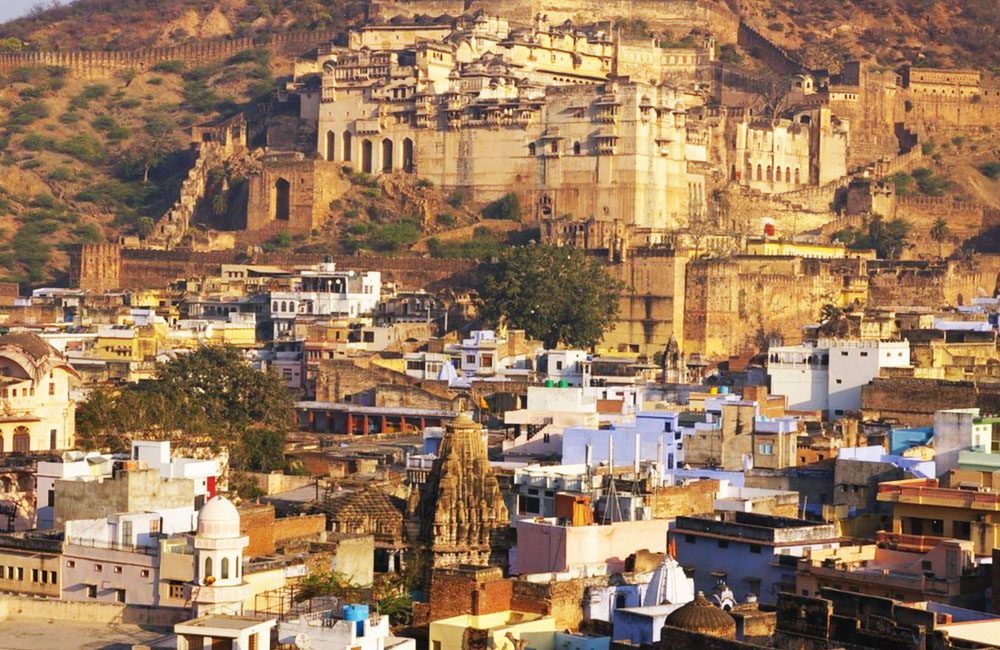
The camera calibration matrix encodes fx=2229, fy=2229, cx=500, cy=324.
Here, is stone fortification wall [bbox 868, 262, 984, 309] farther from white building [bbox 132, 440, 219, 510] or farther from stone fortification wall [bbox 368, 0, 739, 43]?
white building [bbox 132, 440, 219, 510]

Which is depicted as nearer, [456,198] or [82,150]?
[456,198]

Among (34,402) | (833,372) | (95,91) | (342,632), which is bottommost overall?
(342,632)

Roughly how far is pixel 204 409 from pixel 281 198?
111ft

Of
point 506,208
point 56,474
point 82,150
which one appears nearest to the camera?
point 56,474

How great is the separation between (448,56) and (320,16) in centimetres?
2698

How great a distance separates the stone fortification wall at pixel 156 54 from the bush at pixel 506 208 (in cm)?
Result: 2597

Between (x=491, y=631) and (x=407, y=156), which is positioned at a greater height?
(x=407, y=156)

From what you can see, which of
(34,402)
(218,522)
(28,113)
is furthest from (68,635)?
(28,113)

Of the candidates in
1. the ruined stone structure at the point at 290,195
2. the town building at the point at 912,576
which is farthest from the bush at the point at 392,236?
the town building at the point at 912,576

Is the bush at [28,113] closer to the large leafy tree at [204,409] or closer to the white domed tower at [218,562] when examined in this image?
the large leafy tree at [204,409]

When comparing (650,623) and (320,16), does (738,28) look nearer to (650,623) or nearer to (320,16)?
(320,16)

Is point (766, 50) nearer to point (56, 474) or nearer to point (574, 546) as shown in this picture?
point (56, 474)

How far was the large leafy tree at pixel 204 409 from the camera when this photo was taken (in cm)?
3762

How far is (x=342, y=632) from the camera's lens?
65.5ft
